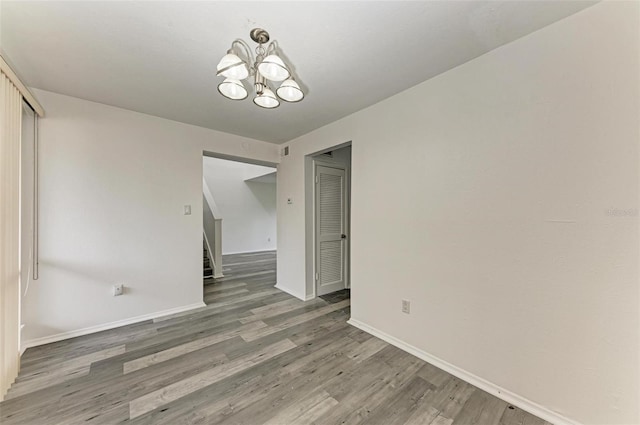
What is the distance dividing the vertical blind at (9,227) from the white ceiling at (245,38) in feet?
1.36

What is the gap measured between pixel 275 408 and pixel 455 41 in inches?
109

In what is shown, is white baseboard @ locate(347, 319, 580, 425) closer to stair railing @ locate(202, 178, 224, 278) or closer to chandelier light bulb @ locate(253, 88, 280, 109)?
chandelier light bulb @ locate(253, 88, 280, 109)

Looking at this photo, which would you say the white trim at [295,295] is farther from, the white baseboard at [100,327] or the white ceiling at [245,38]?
the white ceiling at [245,38]

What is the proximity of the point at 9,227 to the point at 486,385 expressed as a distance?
3.74 metres

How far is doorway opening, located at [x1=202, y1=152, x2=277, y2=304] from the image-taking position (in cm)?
489

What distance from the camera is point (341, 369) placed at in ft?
6.25

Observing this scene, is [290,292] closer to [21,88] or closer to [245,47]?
[245,47]

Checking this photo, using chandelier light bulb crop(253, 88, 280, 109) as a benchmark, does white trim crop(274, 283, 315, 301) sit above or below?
below

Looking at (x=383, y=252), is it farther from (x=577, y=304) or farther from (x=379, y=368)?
(x=577, y=304)

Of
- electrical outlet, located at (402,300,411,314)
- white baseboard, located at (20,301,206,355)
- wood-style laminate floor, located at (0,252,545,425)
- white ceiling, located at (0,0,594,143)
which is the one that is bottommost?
wood-style laminate floor, located at (0,252,545,425)

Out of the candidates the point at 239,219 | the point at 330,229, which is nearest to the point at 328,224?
the point at 330,229

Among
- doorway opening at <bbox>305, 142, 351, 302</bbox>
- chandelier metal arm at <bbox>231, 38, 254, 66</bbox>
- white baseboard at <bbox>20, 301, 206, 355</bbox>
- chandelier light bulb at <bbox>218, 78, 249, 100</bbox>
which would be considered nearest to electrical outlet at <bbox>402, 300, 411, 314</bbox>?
doorway opening at <bbox>305, 142, 351, 302</bbox>

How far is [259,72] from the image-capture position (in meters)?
1.48

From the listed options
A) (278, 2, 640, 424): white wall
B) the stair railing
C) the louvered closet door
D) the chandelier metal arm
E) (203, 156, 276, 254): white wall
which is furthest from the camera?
(203, 156, 276, 254): white wall
